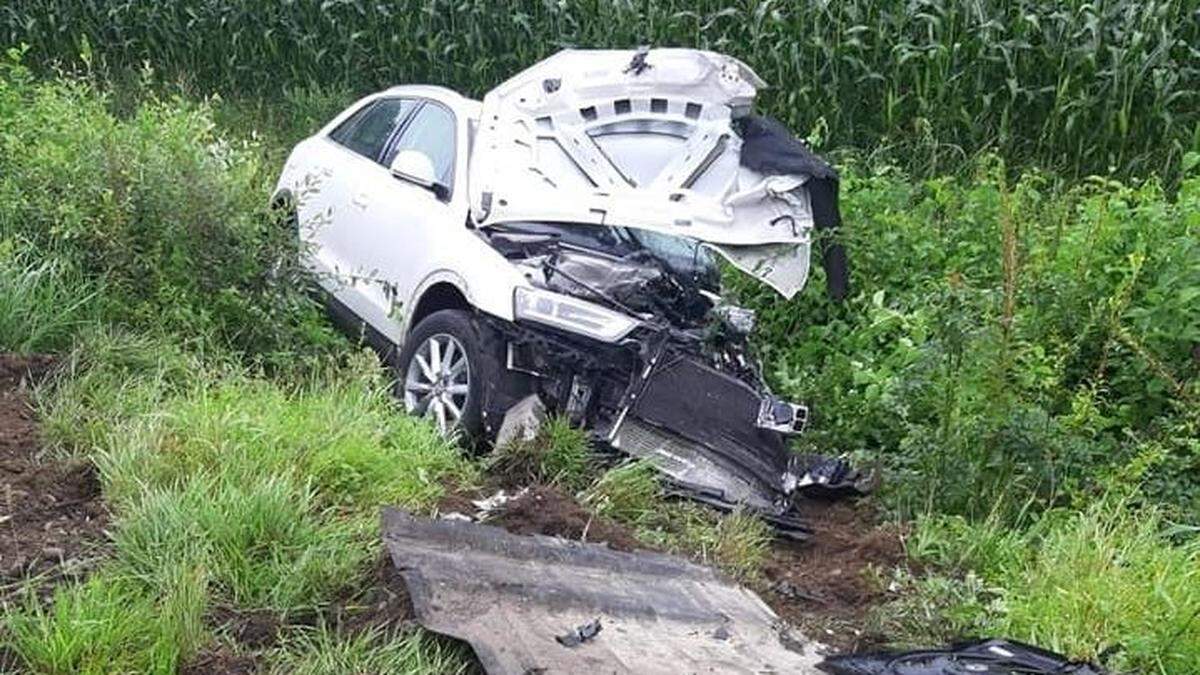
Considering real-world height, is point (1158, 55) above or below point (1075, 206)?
above

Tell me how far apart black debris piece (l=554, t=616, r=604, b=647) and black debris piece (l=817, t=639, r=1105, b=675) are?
0.74 meters

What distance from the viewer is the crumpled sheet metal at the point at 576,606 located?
423 centimetres

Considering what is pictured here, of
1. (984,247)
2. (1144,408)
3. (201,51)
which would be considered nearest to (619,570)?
(1144,408)

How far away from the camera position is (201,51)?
1569cm

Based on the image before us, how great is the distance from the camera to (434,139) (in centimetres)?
823

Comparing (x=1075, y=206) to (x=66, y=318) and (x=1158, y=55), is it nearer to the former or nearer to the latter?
(x=1158, y=55)

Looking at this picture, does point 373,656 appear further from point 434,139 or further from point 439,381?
point 434,139

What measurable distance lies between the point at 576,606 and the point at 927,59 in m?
7.12

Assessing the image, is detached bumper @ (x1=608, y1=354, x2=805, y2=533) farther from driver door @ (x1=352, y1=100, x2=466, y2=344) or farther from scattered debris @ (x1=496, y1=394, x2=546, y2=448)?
driver door @ (x1=352, y1=100, x2=466, y2=344)

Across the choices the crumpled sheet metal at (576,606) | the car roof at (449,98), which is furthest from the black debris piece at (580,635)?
the car roof at (449,98)

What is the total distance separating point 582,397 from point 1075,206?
4182 millimetres

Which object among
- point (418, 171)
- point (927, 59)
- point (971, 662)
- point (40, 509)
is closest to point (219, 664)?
point (40, 509)

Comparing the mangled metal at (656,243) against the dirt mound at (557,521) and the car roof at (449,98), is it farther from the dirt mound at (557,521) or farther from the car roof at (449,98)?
the dirt mound at (557,521)

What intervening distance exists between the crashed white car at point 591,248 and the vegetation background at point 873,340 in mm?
424
